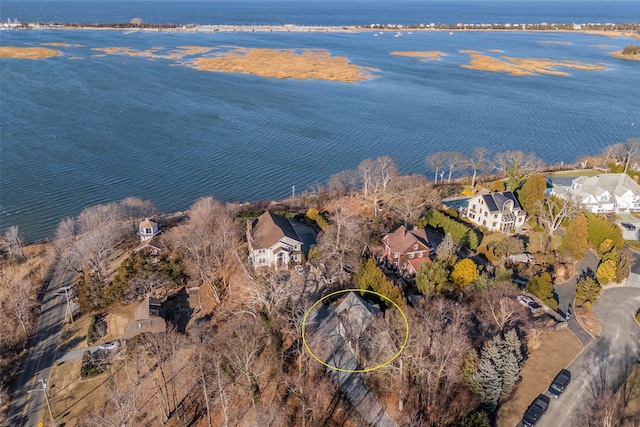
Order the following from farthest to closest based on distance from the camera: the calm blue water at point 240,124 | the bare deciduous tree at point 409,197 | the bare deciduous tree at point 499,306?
1. the calm blue water at point 240,124
2. the bare deciduous tree at point 409,197
3. the bare deciduous tree at point 499,306

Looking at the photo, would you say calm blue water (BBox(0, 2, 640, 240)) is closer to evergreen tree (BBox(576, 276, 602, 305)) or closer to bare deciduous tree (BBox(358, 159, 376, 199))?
bare deciduous tree (BBox(358, 159, 376, 199))

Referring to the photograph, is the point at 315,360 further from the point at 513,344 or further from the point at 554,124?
the point at 554,124

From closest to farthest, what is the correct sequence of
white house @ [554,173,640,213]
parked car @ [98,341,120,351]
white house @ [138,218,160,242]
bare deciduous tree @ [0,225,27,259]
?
parked car @ [98,341,120,351]
bare deciduous tree @ [0,225,27,259]
white house @ [138,218,160,242]
white house @ [554,173,640,213]

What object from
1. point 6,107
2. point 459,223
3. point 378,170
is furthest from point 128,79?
point 459,223

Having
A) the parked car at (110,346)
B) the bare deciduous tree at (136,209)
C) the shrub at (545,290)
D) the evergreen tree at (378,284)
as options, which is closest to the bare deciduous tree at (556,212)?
the shrub at (545,290)

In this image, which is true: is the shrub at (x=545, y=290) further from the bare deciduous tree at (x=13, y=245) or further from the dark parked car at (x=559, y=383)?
the bare deciduous tree at (x=13, y=245)

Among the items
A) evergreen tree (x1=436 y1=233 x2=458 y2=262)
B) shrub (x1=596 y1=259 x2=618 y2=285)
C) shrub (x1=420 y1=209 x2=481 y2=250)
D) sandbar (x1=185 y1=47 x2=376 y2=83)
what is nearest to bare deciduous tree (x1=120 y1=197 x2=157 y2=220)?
shrub (x1=420 y1=209 x2=481 y2=250)
